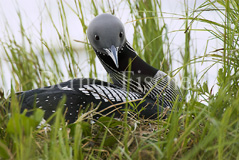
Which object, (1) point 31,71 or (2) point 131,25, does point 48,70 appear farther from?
(2) point 131,25

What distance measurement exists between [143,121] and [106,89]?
429mm

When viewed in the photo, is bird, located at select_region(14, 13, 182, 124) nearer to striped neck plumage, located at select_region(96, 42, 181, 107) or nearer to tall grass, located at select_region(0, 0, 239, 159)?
striped neck plumage, located at select_region(96, 42, 181, 107)

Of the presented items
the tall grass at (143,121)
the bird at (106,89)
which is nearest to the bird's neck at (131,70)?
the bird at (106,89)

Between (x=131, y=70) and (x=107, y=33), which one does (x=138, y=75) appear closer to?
(x=131, y=70)

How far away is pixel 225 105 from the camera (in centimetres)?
137

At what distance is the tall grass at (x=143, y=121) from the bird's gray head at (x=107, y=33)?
16cm

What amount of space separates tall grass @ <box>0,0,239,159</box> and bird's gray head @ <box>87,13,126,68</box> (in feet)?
0.53

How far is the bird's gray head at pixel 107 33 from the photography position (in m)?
2.00

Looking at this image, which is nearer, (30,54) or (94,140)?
(94,140)

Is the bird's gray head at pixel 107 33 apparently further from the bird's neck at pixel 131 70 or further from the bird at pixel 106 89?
→ the bird's neck at pixel 131 70

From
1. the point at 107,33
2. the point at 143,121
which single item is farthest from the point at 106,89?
the point at 143,121

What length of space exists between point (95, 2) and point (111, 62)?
2.34 ft

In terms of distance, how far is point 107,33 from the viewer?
199cm

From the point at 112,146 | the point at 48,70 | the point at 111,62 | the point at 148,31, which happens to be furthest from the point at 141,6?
the point at 112,146
